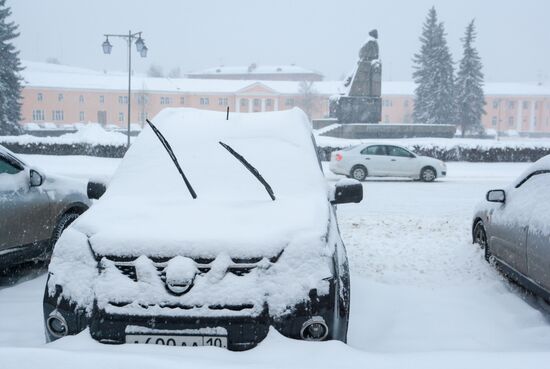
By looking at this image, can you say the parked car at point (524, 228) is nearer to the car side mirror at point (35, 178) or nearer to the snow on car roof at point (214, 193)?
the snow on car roof at point (214, 193)

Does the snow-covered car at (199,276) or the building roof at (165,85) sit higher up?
the building roof at (165,85)

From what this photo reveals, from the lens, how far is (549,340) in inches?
176

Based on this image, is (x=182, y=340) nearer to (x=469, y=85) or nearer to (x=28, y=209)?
(x=28, y=209)

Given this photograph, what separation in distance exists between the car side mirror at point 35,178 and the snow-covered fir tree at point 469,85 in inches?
2343

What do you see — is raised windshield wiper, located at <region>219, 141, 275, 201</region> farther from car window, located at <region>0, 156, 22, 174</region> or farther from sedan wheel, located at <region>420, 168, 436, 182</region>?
sedan wheel, located at <region>420, 168, 436, 182</region>

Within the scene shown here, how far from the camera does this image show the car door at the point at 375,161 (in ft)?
64.8

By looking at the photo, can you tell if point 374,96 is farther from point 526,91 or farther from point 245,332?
point 526,91

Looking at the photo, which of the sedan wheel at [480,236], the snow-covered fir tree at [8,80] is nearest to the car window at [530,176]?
the sedan wheel at [480,236]

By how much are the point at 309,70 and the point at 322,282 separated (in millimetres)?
141267

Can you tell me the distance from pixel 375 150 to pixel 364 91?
→ 48.5ft

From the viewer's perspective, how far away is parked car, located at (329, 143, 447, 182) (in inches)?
778

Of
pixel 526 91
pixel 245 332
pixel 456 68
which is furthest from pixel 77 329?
pixel 526 91

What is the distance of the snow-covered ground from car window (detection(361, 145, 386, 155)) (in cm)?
770

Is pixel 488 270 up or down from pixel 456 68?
down
